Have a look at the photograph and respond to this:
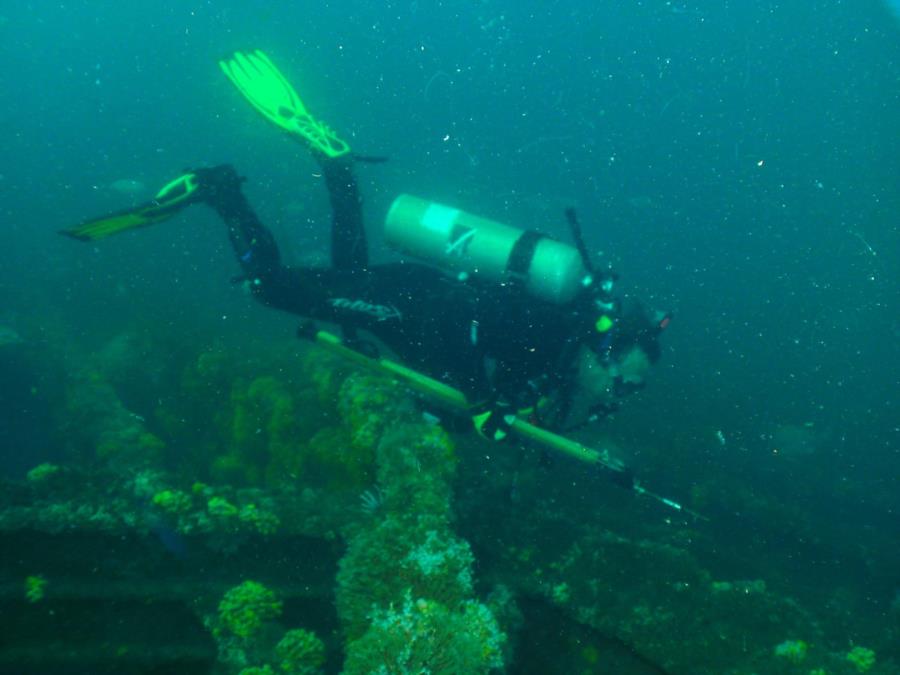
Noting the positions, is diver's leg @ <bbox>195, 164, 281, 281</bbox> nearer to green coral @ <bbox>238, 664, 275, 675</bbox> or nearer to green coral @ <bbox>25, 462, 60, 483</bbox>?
green coral @ <bbox>25, 462, 60, 483</bbox>

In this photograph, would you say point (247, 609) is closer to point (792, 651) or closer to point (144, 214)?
point (792, 651)

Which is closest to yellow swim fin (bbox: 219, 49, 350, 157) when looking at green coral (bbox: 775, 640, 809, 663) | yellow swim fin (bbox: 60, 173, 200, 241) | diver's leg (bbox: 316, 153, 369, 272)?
diver's leg (bbox: 316, 153, 369, 272)

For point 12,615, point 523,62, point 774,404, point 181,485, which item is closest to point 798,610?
point 181,485

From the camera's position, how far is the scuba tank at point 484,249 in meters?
5.20

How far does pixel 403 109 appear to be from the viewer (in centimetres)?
5744

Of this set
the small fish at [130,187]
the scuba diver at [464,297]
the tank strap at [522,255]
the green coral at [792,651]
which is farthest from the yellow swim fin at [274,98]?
the small fish at [130,187]

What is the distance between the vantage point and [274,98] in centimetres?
739

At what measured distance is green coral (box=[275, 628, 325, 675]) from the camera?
263cm

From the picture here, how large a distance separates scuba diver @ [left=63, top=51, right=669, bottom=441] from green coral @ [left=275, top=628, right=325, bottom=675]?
7.55 feet

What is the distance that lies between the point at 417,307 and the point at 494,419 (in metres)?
1.87

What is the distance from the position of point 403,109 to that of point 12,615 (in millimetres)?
61643

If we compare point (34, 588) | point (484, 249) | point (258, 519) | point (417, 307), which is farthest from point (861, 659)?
point (34, 588)

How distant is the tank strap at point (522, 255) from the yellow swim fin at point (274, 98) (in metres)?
3.21

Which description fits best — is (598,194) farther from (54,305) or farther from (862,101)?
(54,305)
